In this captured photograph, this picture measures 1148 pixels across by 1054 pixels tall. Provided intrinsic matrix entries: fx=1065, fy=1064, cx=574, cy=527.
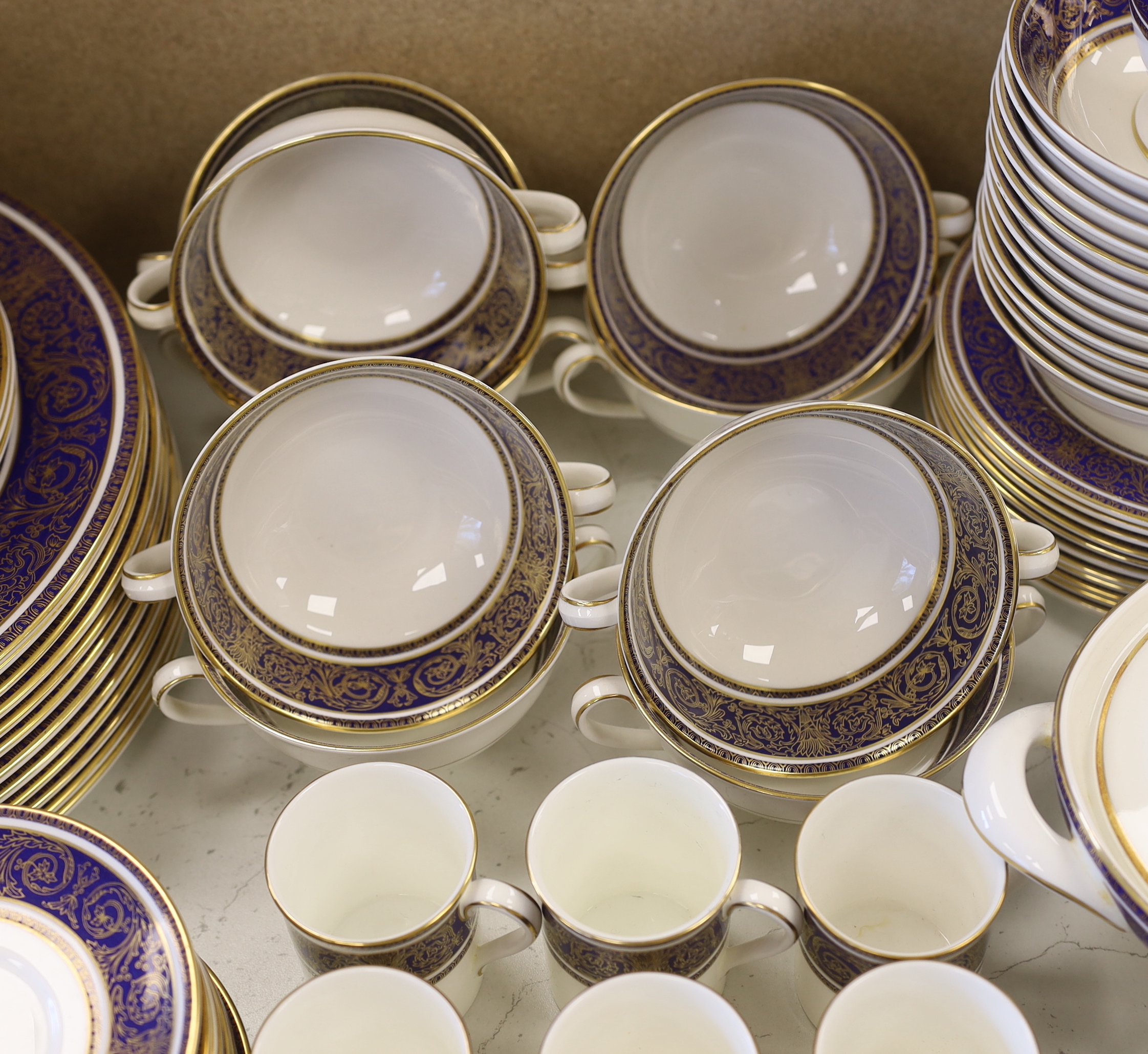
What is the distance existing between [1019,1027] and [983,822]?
3.8 inches

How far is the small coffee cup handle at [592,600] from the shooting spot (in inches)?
24.9

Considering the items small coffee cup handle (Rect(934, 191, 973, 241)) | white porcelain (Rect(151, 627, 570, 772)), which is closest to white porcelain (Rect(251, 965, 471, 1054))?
white porcelain (Rect(151, 627, 570, 772))

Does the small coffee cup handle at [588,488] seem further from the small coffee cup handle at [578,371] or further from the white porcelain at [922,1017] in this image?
the white porcelain at [922,1017]

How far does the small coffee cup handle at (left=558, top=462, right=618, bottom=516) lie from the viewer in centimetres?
68

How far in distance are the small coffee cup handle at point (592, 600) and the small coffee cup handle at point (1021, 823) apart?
0.22 metres

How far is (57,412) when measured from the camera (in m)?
0.72

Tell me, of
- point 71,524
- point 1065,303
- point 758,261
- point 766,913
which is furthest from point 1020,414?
point 71,524

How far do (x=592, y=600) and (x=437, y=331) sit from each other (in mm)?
321

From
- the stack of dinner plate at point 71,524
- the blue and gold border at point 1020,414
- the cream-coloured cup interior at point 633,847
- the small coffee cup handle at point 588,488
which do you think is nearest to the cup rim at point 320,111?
the stack of dinner plate at point 71,524

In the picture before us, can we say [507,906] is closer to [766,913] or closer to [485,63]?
[766,913]

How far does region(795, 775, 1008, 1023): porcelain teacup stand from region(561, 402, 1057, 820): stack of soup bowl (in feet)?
0.10

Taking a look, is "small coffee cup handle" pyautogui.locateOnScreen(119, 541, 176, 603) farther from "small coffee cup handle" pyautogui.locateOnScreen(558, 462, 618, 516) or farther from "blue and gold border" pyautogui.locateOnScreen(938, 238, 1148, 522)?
"blue and gold border" pyautogui.locateOnScreen(938, 238, 1148, 522)

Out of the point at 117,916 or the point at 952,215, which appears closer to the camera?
the point at 117,916

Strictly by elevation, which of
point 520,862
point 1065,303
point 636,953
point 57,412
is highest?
point 1065,303
